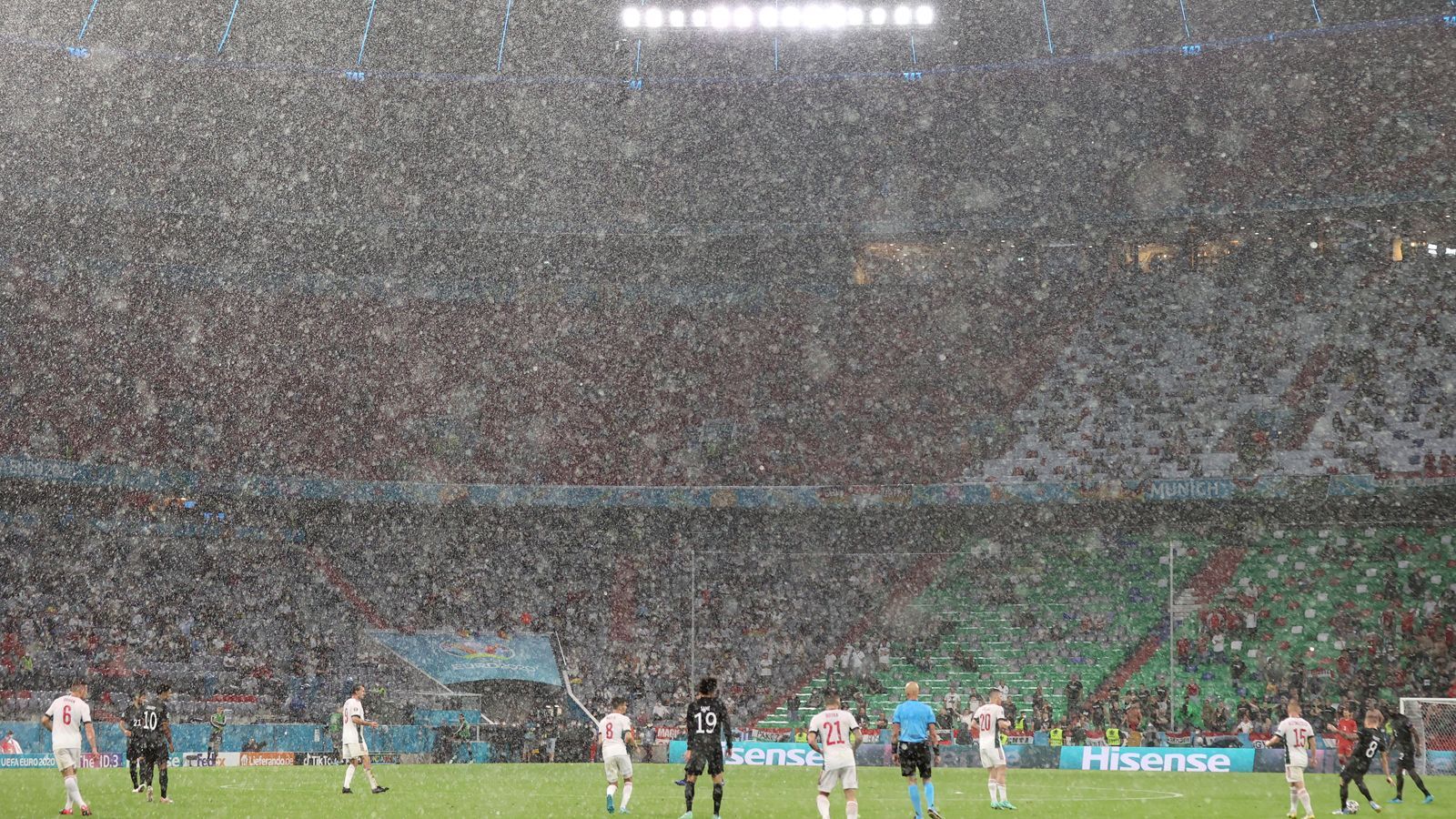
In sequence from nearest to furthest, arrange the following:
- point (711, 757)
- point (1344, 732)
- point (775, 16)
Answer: point (711, 757) → point (1344, 732) → point (775, 16)

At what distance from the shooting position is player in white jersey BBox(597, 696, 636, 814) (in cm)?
1764

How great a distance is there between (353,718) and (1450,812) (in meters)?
15.5

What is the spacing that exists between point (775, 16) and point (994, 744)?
100ft

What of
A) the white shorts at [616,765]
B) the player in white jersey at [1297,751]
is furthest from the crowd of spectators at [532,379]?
the player in white jersey at [1297,751]

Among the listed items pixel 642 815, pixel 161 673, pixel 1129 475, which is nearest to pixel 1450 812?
pixel 642 815

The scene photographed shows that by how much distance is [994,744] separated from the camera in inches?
747

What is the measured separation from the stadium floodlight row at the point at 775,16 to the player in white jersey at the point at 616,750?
30.4 meters

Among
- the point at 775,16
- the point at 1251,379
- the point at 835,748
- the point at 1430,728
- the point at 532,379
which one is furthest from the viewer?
the point at 532,379

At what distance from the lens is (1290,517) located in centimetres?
3931

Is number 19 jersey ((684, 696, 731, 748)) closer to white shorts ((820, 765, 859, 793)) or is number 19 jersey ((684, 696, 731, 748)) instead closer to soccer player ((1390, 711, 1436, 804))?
white shorts ((820, 765, 859, 793))

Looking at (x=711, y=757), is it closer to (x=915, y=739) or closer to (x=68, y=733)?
(x=915, y=739)

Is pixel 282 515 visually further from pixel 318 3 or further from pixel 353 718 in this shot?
pixel 353 718

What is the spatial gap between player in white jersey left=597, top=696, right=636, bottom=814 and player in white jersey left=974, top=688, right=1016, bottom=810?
5.01m

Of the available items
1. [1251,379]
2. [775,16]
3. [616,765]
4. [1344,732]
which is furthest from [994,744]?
[775,16]
